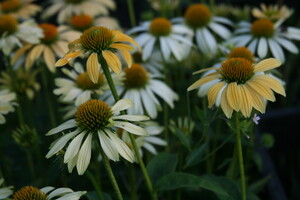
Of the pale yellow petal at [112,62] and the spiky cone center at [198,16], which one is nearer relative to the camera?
the pale yellow petal at [112,62]

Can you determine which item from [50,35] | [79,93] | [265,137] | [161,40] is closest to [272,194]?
[265,137]

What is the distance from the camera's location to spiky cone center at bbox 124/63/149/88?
45.4 inches

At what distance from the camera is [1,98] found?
3.37 ft

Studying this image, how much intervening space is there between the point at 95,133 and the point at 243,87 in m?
0.29

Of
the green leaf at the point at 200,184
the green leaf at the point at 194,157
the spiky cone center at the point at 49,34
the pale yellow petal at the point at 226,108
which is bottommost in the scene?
the green leaf at the point at 200,184

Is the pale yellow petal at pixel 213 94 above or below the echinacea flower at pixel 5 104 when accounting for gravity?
below

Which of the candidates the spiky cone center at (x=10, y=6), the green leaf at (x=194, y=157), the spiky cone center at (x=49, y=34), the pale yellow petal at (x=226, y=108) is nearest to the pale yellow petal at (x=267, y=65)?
the pale yellow petal at (x=226, y=108)

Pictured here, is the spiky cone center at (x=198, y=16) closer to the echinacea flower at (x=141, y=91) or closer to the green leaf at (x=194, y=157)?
the echinacea flower at (x=141, y=91)

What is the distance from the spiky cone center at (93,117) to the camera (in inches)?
30.4

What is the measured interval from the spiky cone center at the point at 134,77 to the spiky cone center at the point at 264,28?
1.40 ft

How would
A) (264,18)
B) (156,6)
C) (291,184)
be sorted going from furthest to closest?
(156,6) < (291,184) < (264,18)

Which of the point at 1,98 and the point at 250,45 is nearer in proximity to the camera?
the point at 1,98

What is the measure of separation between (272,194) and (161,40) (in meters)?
0.62

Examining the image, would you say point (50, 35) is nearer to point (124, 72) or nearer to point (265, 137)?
point (124, 72)
